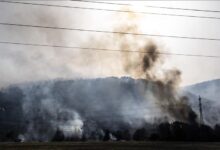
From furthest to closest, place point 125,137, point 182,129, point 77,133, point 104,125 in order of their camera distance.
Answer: point 104,125, point 77,133, point 125,137, point 182,129

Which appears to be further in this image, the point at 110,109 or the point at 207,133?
the point at 110,109

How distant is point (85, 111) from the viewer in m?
198

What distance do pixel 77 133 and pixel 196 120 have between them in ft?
193

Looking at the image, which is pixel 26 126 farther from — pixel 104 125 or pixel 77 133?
pixel 104 125

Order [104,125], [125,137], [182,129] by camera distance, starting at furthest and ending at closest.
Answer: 1. [104,125]
2. [125,137]
3. [182,129]

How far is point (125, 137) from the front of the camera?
16288 cm

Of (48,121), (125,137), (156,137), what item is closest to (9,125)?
(48,121)

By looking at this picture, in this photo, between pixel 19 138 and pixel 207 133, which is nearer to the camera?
pixel 207 133

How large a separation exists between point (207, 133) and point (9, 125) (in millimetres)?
98111

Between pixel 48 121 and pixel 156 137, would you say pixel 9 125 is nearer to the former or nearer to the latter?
pixel 48 121

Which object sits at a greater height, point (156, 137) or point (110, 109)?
point (110, 109)

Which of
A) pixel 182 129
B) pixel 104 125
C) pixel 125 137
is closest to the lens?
pixel 182 129

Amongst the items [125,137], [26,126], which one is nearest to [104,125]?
[125,137]

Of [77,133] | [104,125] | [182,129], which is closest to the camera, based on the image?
[182,129]
